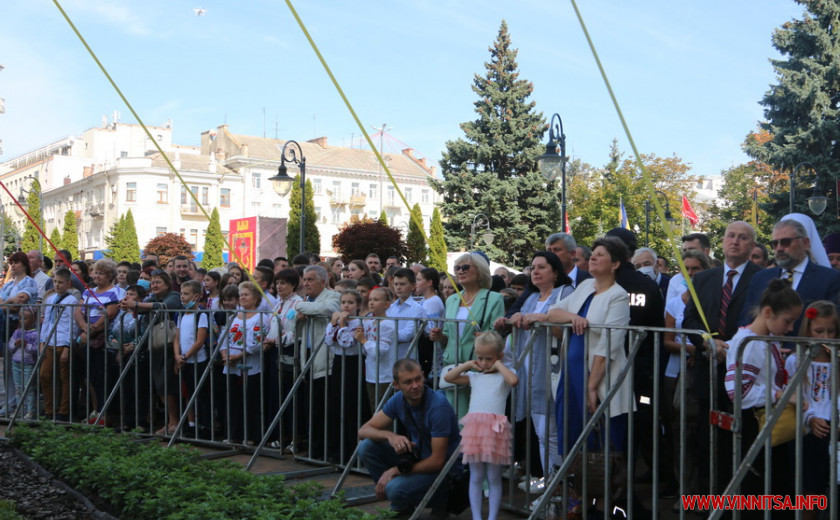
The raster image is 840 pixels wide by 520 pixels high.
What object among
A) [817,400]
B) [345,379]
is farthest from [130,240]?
[817,400]

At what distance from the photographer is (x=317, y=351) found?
7773 millimetres

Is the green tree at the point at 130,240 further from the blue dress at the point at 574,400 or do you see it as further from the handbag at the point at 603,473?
the handbag at the point at 603,473

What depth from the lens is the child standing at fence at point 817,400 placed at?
439 cm

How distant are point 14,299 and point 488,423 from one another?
708 centimetres

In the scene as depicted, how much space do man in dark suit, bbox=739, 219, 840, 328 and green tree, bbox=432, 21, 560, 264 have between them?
3981 cm

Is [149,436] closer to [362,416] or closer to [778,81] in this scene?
[362,416]

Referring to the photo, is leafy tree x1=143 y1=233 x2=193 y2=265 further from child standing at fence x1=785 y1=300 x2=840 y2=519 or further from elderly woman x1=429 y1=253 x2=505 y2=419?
child standing at fence x1=785 y1=300 x2=840 y2=519

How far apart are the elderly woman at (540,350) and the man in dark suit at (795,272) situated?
130 cm

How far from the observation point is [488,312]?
679cm

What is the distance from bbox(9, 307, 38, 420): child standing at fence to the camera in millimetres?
10125

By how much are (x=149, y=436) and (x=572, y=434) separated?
5.16 metres

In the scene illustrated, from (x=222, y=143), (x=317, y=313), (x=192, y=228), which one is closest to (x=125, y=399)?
(x=317, y=313)

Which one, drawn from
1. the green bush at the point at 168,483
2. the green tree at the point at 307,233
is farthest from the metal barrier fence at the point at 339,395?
the green tree at the point at 307,233

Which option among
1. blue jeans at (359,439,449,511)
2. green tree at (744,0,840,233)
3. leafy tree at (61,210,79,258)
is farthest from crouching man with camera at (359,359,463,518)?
leafy tree at (61,210,79,258)
